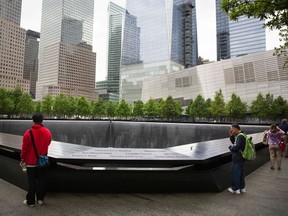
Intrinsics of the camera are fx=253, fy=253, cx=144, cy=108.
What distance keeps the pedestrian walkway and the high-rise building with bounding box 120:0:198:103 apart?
10970cm

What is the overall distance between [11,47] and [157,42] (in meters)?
83.3

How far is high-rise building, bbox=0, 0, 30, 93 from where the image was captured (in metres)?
134

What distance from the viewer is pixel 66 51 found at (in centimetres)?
16575

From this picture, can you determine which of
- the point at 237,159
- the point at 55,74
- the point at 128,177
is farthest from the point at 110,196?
the point at 55,74

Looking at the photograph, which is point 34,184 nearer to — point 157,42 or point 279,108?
point 279,108

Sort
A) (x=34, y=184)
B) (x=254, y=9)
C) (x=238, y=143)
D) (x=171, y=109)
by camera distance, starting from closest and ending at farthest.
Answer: (x=34, y=184) → (x=238, y=143) → (x=254, y=9) → (x=171, y=109)

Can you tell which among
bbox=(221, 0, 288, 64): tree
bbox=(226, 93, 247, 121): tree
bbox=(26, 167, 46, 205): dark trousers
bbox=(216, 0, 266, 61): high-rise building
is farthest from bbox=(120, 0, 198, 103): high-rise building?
bbox=(26, 167, 46, 205): dark trousers

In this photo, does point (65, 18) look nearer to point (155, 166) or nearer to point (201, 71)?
point (201, 71)

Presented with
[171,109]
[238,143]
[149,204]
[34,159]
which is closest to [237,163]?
[238,143]

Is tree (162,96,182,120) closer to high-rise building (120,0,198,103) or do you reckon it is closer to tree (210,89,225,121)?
tree (210,89,225,121)

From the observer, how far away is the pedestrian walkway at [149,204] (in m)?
4.81

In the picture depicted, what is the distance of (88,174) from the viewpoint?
5.68 metres

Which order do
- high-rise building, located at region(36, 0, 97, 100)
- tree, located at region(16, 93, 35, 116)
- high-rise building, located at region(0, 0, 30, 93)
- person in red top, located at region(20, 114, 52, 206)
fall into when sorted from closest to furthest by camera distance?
1. person in red top, located at region(20, 114, 52, 206)
2. tree, located at region(16, 93, 35, 116)
3. high-rise building, located at region(0, 0, 30, 93)
4. high-rise building, located at region(36, 0, 97, 100)

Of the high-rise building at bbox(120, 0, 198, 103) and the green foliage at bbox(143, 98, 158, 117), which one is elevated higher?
the high-rise building at bbox(120, 0, 198, 103)
